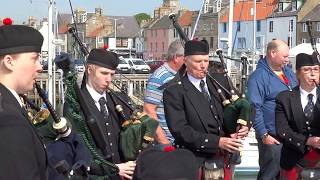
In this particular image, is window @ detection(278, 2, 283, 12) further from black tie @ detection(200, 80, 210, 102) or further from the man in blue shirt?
black tie @ detection(200, 80, 210, 102)

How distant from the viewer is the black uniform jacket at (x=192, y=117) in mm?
3941

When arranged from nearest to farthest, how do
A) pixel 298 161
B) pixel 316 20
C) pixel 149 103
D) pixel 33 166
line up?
pixel 33 166
pixel 298 161
pixel 149 103
pixel 316 20

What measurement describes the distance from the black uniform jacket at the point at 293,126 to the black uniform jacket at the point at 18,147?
8.23 feet

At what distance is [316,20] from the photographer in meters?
49.2

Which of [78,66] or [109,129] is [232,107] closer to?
[109,129]

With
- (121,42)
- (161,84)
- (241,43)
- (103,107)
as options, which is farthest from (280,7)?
(103,107)

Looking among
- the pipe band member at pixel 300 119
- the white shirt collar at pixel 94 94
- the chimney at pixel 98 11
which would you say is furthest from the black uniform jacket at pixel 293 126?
the chimney at pixel 98 11

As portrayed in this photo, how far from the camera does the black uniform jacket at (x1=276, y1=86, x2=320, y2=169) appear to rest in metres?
4.23

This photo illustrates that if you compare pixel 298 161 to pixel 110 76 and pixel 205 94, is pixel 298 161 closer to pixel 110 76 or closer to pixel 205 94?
pixel 205 94

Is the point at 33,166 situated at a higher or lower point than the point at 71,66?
lower

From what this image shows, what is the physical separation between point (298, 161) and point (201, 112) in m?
0.90

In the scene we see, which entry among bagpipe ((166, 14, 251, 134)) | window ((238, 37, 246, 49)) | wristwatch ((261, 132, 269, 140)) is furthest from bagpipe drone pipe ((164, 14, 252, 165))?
window ((238, 37, 246, 49))

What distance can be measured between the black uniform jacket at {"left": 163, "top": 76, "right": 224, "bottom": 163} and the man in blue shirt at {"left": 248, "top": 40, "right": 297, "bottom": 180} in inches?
43.4

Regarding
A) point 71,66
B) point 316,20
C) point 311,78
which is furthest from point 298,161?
point 316,20
